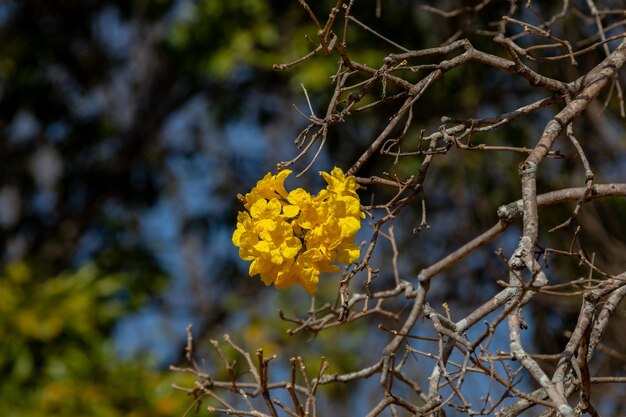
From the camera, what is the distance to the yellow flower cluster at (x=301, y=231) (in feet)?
5.37

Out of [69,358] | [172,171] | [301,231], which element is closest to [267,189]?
[301,231]

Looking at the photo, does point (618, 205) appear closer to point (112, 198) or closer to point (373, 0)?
point (373, 0)

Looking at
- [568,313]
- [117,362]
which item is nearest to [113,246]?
[117,362]

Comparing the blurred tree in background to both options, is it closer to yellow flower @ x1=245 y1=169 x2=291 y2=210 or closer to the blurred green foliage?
the blurred green foliage

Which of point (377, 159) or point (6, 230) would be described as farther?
point (6, 230)

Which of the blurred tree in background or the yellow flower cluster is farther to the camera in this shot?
the blurred tree in background

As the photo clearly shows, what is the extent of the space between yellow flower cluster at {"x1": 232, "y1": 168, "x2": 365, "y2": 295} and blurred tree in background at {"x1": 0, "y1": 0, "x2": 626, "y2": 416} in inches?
92.1

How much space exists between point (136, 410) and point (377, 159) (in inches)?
86.9

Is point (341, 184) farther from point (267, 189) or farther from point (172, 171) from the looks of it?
point (172, 171)

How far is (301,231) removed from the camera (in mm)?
1679

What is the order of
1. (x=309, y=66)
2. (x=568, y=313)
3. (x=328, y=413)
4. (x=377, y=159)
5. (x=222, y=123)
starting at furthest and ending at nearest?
(x=328, y=413)
(x=222, y=123)
(x=377, y=159)
(x=568, y=313)
(x=309, y=66)

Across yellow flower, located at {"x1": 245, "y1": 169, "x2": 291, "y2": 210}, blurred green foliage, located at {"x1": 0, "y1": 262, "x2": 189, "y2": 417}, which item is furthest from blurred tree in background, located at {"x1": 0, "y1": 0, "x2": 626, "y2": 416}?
yellow flower, located at {"x1": 245, "y1": 169, "x2": 291, "y2": 210}

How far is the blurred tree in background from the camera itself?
5312 millimetres

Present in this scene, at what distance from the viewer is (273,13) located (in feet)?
18.5
